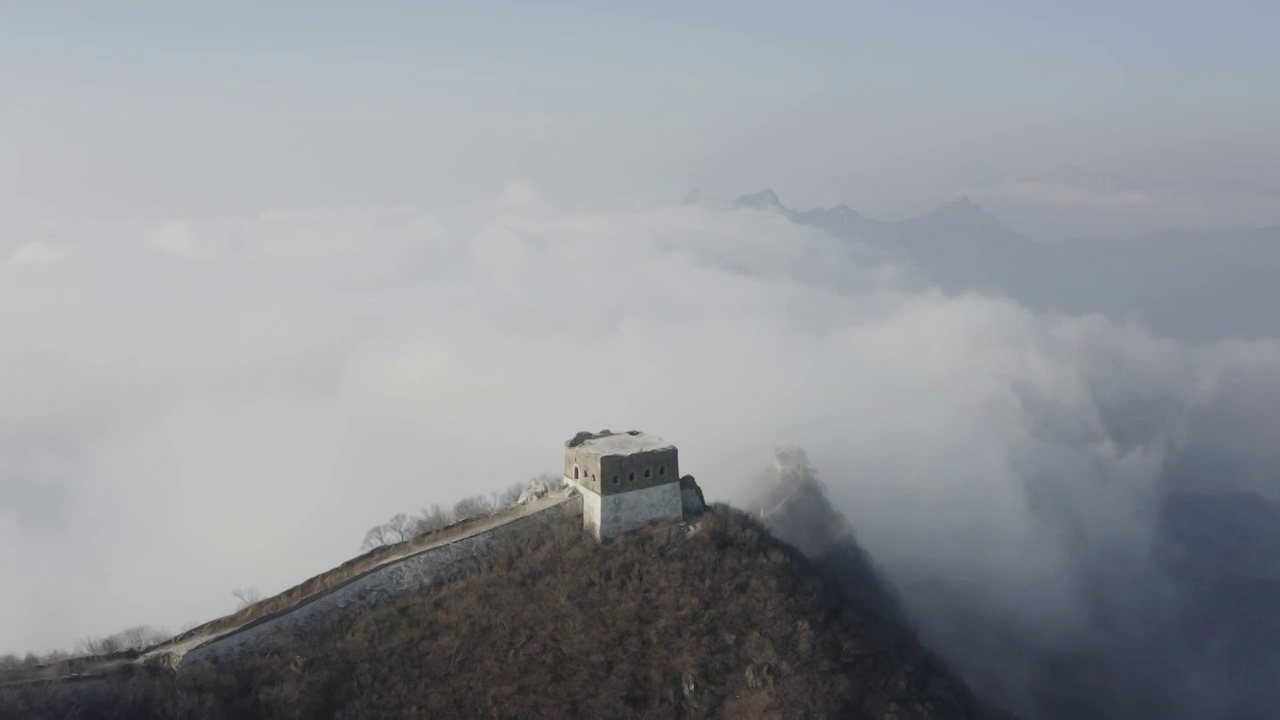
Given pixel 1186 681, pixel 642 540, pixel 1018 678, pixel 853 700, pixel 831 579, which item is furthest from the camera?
pixel 1186 681

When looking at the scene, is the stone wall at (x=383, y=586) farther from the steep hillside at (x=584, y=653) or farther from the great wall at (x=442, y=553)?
the steep hillside at (x=584, y=653)

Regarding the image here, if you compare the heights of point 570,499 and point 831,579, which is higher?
point 570,499

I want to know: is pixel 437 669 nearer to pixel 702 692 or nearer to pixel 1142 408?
pixel 702 692

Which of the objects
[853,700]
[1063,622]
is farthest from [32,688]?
[1063,622]

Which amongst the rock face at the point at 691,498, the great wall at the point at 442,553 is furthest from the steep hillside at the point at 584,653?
the rock face at the point at 691,498

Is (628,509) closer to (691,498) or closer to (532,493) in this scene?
(691,498)

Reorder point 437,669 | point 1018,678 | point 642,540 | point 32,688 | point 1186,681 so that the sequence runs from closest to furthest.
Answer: point 32,688 → point 437,669 → point 642,540 → point 1018,678 → point 1186,681
